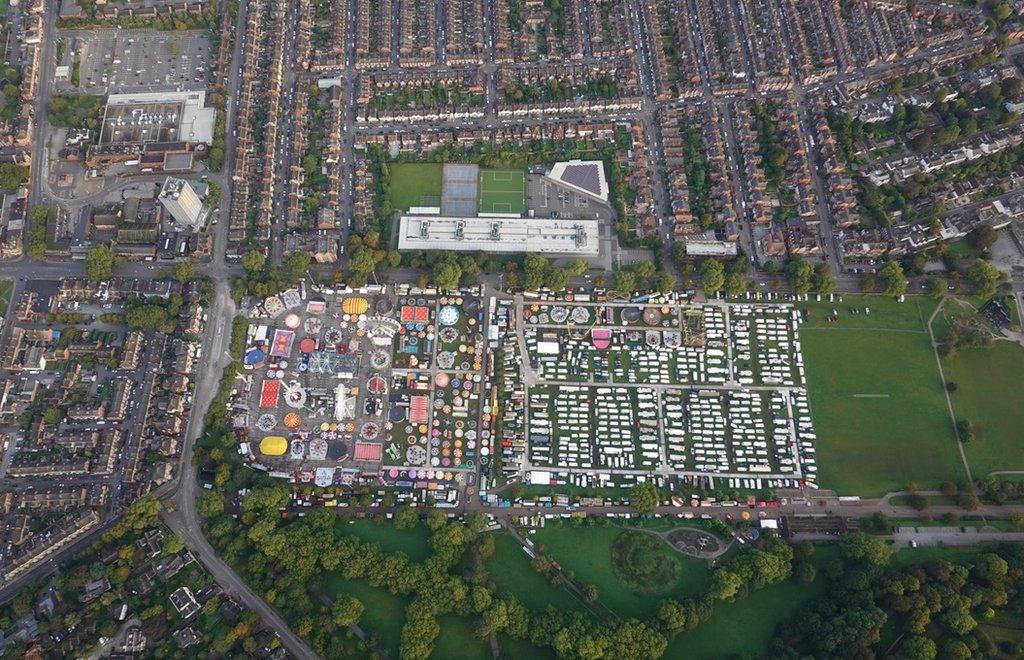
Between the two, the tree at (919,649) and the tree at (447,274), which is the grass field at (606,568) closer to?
the tree at (919,649)

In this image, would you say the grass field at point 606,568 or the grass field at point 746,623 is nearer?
the grass field at point 746,623

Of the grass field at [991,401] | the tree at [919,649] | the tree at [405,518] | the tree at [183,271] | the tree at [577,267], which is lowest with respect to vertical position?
the tree at [919,649]

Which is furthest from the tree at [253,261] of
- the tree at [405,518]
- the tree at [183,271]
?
the tree at [405,518]

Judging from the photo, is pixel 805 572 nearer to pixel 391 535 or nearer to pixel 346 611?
pixel 391 535

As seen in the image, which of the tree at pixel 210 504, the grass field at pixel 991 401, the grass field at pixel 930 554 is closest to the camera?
the grass field at pixel 930 554

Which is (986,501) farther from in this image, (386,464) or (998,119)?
(386,464)

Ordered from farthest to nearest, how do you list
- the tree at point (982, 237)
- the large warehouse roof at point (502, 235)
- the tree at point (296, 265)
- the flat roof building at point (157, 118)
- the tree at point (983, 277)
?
the flat roof building at point (157, 118) < the large warehouse roof at point (502, 235) < the tree at point (982, 237) < the tree at point (296, 265) < the tree at point (983, 277)
